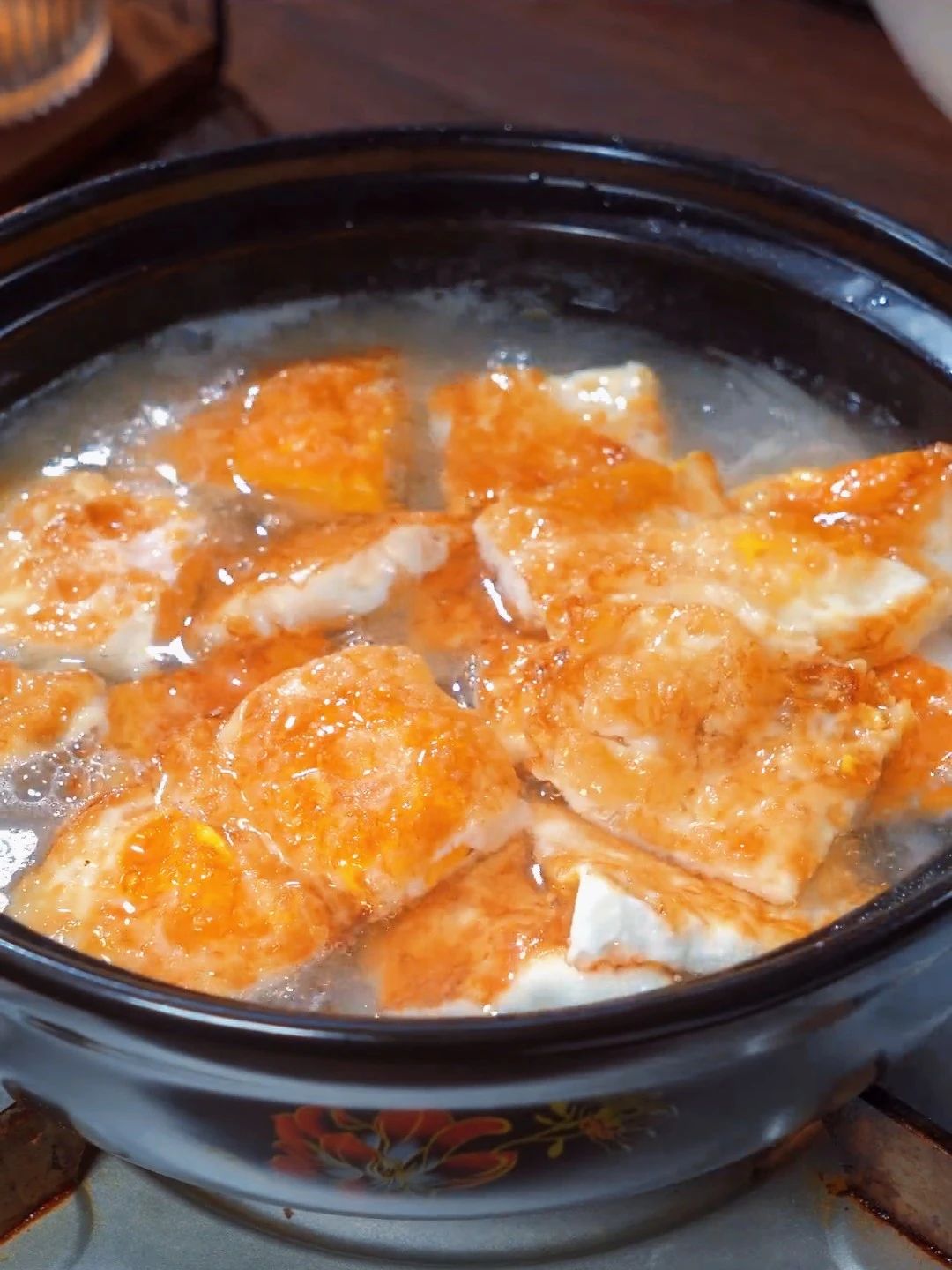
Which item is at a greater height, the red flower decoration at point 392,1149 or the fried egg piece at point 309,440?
the fried egg piece at point 309,440

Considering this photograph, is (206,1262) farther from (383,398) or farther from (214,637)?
(383,398)

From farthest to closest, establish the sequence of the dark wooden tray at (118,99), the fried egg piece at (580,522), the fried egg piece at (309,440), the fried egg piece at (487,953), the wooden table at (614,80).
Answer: the wooden table at (614,80), the dark wooden tray at (118,99), the fried egg piece at (309,440), the fried egg piece at (580,522), the fried egg piece at (487,953)

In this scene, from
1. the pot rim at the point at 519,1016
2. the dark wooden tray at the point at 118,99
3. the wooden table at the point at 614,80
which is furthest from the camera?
the wooden table at the point at 614,80

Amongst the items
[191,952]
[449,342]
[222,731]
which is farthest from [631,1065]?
[449,342]

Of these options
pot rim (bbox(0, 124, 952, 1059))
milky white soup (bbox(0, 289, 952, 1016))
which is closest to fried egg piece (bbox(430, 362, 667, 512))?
milky white soup (bbox(0, 289, 952, 1016))

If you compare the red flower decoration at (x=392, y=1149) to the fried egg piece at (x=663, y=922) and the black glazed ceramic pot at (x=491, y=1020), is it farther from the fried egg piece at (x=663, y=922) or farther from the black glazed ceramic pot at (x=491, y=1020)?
the fried egg piece at (x=663, y=922)

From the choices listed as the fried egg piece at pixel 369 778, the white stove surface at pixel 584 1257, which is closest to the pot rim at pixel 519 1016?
the fried egg piece at pixel 369 778

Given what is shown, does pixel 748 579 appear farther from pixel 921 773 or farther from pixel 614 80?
pixel 614 80
